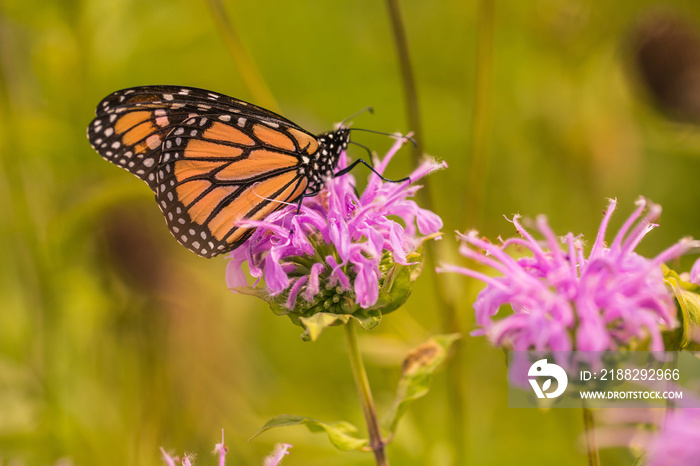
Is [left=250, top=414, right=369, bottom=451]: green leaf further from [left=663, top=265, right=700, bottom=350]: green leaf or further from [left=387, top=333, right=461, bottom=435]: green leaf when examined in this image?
[left=663, top=265, right=700, bottom=350]: green leaf

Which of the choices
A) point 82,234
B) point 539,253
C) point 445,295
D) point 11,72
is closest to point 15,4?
point 11,72

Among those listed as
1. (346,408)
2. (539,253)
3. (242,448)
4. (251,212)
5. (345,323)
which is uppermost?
(251,212)

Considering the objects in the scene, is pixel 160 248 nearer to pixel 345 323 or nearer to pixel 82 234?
pixel 82 234

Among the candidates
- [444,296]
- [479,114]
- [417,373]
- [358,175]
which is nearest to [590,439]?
[417,373]

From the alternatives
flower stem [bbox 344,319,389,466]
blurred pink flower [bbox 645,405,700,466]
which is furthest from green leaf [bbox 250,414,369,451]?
blurred pink flower [bbox 645,405,700,466]

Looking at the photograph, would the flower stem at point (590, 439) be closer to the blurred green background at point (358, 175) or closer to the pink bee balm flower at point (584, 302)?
the pink bee balm flower at point (584, 302)

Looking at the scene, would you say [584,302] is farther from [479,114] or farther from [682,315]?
[479,114]
